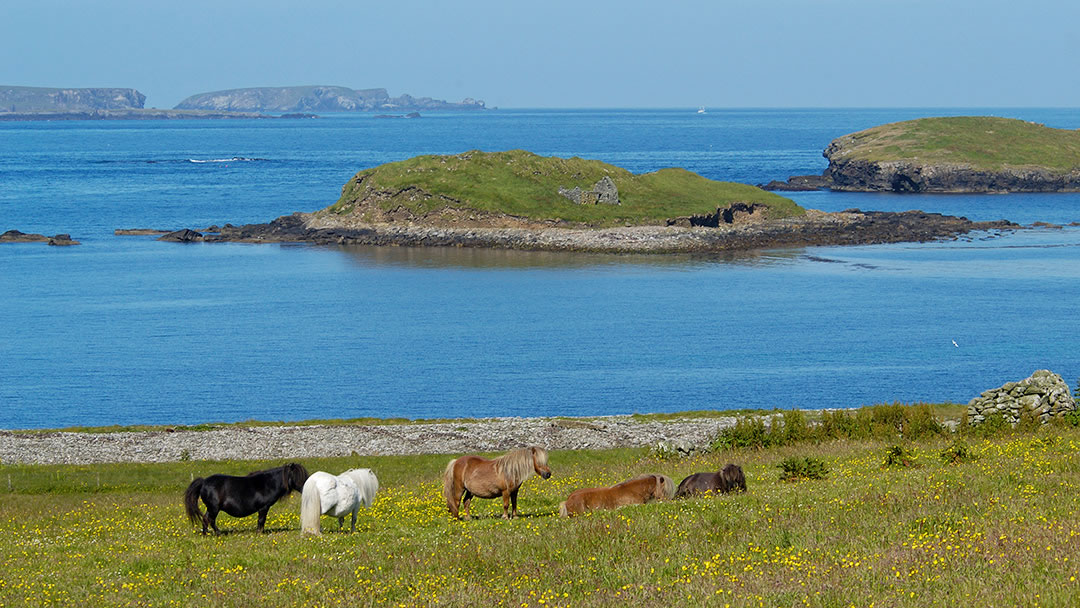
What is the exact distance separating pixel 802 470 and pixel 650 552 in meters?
9.03

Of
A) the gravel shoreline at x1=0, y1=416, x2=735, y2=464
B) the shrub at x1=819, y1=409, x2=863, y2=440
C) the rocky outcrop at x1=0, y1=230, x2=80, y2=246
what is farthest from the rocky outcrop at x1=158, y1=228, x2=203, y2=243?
the shrub at x1=819, y1=409, x2=863, y2=440

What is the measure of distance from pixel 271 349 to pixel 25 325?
2236 centimetres

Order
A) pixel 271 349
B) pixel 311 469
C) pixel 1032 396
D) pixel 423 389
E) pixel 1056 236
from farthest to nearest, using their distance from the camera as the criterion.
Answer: pixel 1056 236 → pixel 271 349 → pixel 423 389 → pixel 311 469 → pixel 1032 396

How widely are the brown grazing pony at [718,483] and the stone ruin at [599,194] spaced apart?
115133 mm

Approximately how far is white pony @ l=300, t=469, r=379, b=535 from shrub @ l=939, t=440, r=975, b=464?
11820 mm

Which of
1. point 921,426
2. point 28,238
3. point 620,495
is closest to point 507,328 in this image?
point 921,426

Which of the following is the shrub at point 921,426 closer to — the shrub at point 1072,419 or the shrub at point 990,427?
the shrub at point 990,427

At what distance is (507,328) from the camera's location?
82.0 metres

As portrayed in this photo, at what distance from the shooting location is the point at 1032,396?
3050 cm

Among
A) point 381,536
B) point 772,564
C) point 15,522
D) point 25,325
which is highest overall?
point 772,564

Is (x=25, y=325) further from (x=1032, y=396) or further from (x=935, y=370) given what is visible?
(x=1032, y=396)

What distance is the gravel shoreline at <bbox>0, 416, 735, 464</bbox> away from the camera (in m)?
39.9

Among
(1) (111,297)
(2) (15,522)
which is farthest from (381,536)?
(1) (111,297)

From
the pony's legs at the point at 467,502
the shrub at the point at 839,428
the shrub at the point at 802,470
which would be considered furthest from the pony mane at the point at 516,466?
the shrub at the point at 839,428
